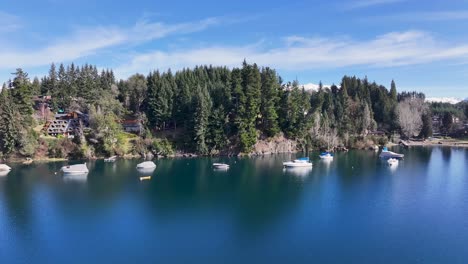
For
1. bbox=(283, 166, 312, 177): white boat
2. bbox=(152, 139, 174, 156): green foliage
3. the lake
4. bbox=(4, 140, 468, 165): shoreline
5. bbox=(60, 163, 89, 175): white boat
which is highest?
bbox=(152, 139, 174, 156): green foliage

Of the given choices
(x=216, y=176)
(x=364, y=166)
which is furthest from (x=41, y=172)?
(x=364, y=166)

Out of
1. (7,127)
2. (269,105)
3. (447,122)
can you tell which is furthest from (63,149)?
(447,122)

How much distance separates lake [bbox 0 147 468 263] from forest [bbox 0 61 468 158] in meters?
15.9

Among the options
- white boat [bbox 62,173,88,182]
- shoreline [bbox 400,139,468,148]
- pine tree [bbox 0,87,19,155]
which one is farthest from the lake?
shoreline [bbox 400,139,468,148]

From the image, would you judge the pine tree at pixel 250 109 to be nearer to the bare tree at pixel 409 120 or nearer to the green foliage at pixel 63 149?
the green foliage at pixel 63 149

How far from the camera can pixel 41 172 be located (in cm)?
6525

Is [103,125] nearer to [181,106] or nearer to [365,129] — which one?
[181,106]

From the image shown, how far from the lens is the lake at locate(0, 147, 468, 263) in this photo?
98.2 ft

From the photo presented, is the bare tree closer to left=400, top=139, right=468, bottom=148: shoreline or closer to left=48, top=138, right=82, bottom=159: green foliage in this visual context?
left=400, top=139, right=468, bottom=148: shoreline

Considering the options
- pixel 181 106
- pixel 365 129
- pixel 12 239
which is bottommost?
pixel 12 239

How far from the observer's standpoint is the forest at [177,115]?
81.2m

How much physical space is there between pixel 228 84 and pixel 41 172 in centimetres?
4692

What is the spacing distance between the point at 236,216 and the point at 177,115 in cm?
5553

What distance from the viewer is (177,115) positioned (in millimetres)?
91438
